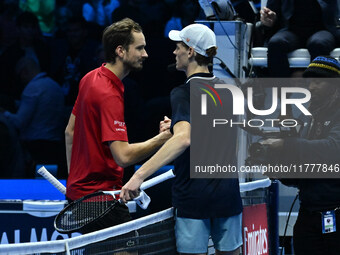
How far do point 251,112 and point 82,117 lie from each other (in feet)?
8.53

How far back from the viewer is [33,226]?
4941 mm

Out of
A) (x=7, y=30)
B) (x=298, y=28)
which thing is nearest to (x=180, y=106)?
(x=298, y=28)

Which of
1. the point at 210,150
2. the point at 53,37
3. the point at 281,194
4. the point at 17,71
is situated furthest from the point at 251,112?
the point at 53,37

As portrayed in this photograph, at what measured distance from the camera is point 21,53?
29.7 ft

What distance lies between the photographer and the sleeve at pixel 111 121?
13.2 feet

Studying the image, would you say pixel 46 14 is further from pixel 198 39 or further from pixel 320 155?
pixel 320 155

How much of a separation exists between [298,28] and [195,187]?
336 centimetres

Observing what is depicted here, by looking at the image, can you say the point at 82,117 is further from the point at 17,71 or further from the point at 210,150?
the point at 17,71

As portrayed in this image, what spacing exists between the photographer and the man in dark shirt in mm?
495

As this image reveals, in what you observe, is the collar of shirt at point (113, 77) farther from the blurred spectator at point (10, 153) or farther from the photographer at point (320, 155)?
the blurred spectator at point (10, 153)

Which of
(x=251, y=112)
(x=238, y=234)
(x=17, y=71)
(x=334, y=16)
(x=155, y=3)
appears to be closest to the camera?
(x=238, y=234)

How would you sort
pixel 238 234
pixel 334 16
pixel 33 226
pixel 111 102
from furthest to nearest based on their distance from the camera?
pixel 334 16, pixel 33 226, pixel 238 234, pixel 111 102

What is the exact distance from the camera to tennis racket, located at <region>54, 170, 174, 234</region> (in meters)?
3.74

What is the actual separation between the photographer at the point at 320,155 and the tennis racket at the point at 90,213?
1021 mm
